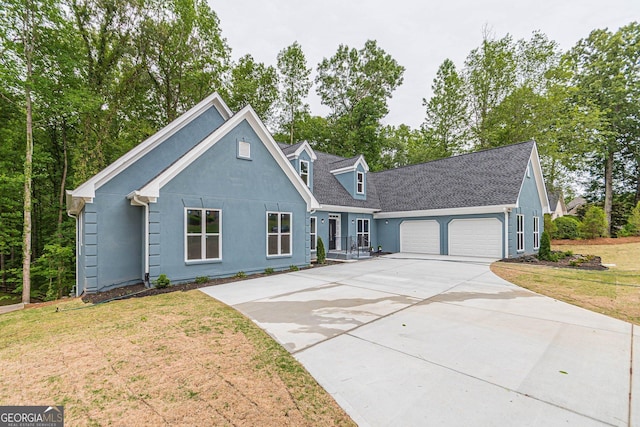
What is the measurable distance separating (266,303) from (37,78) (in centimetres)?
1221

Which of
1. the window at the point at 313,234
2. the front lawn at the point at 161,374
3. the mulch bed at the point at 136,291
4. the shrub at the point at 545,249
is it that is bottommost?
the mulch bed at the point at 136,291

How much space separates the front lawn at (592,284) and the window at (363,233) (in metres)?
7.53

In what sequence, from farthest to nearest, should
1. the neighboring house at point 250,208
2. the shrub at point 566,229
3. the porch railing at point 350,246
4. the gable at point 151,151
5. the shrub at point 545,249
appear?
1. the shrub at point 566,229
2. the porch railing at point 350,246
3. the shrub at point 545,249
4. the neighboring house at point 250,208
5. the gable at point 151,151

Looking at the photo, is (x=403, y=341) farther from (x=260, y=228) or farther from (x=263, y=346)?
(x=260, y=228)

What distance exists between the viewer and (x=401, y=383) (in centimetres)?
309

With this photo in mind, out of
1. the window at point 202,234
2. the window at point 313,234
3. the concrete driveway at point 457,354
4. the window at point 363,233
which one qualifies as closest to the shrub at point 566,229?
the window at point 363,233

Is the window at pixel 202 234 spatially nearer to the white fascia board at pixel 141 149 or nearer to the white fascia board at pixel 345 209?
the white fascia board at pixel 141 149

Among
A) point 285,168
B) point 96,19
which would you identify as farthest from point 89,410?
point 96,19

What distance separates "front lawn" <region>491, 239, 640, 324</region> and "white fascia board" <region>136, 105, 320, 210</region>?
27.1 feet

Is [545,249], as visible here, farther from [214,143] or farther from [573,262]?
[214,143]

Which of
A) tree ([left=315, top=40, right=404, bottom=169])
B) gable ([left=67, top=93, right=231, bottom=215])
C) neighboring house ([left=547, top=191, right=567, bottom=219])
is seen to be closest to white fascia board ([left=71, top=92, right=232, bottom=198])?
gable ([left=67, top=93, right=231, bottom=215])

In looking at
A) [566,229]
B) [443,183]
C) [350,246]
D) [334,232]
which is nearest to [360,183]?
[334,232]

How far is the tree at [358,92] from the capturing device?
28781 millimetres

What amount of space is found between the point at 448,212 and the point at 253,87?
1733cm
